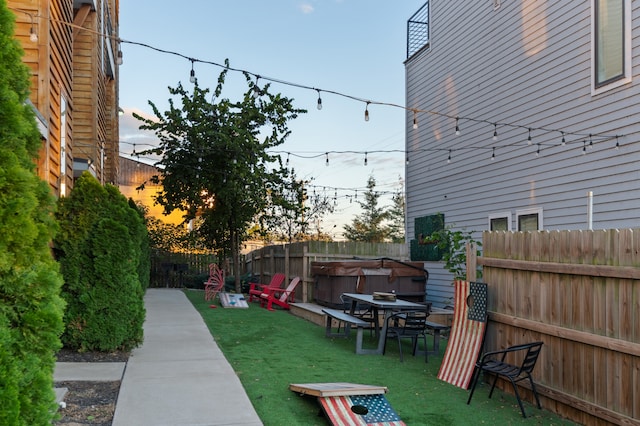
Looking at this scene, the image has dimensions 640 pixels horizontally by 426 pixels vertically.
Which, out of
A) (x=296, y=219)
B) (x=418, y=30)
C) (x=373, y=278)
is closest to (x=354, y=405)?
(x=373, y=278)

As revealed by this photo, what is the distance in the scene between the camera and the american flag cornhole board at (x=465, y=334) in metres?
7.04

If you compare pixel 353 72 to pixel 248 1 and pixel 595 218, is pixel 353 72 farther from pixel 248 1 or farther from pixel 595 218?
pixel 595 218

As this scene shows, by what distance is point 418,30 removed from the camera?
54.0ft

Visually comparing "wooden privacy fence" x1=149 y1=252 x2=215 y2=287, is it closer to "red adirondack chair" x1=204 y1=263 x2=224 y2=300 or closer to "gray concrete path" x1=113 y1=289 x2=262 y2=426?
"red adirondack chair" x1=204 y1=263 x2=224 y2=300

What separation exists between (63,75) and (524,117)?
8122 millimetres

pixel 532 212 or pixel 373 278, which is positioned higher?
pixel 532 212

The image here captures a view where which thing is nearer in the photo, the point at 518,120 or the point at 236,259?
the point at 518,120

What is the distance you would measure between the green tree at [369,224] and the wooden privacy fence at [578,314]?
101 feet

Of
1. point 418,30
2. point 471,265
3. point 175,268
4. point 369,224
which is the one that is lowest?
point 175,268

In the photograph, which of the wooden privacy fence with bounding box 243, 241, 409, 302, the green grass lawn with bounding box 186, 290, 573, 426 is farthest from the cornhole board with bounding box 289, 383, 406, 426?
the wooden privacy fence with bounding box 243, 241, 409, 302

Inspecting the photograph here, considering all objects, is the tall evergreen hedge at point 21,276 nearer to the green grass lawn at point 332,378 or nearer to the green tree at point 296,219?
the green grass lawn at point 332,378

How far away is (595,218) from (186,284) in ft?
59.0

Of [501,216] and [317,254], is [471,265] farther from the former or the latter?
[317,254]

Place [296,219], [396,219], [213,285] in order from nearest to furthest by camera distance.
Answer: [213,285]
[296,219]
[396,219]
